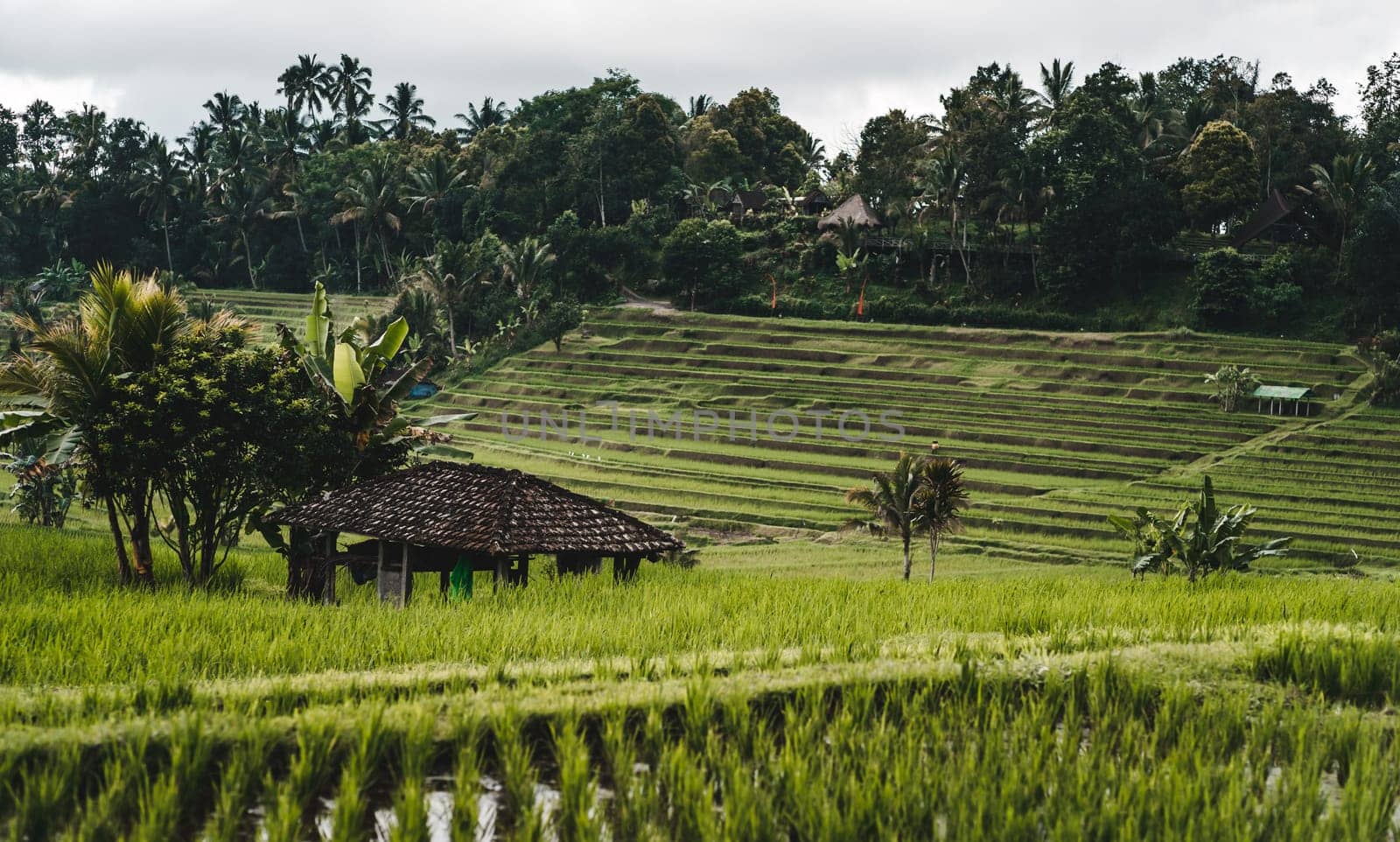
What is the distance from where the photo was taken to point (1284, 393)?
28.0 metres

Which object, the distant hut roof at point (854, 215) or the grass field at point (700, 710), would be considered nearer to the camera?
the grass field at point (700, 710)

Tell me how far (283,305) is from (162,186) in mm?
7809

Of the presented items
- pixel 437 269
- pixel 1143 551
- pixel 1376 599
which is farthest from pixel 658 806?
pixel 437 269

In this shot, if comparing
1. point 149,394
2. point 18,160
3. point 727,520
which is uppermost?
point 18,160

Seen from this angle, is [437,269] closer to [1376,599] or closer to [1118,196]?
[1118,196]

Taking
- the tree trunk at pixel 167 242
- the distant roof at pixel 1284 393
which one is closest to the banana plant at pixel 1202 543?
the distant roof at pixel 1284 393

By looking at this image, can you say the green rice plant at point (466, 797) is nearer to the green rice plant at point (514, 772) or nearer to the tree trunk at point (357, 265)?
the green rice plant at point (514, 772)

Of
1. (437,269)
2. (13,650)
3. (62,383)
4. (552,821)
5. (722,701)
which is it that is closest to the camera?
(552,821)

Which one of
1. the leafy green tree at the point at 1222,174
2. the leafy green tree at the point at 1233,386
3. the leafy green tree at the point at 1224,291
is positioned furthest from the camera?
the leafy green tree at the point at 1222,174

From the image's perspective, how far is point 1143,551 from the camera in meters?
15.0

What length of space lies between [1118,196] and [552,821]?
113ft

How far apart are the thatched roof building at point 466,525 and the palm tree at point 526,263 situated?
28924 mm

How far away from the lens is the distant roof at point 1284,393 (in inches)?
1094

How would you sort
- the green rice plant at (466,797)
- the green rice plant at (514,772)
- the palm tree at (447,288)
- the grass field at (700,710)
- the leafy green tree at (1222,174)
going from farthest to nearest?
1. the palm tree at (447,288)
2. the leafy green tree at (1222,174)
3. the green rice plant at (514,772)
4. the grass field at (700,710)
5. the green rice plant at (466,797)
